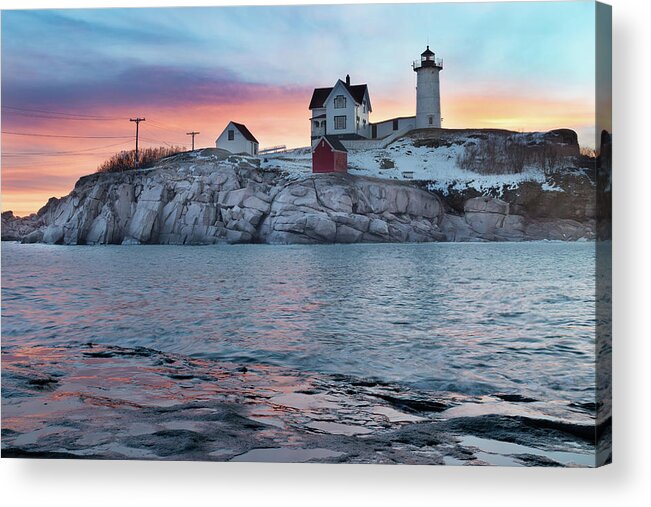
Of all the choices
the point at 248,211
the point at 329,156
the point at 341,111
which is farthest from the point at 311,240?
the point at 341,111

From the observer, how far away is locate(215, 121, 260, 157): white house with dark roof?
296 inches

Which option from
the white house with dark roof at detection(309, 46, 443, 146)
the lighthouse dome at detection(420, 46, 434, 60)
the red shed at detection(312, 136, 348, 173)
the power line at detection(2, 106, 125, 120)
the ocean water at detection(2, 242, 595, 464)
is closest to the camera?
the ocean water at detection(2, 242, 595, 464)

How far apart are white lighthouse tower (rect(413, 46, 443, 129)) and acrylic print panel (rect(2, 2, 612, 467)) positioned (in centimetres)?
3

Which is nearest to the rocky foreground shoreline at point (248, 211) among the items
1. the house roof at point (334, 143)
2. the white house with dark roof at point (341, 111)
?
the house roof at point (334, 143)

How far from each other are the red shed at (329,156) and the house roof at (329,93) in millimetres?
427

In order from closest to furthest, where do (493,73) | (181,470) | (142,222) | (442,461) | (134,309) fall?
(442,461) → (181,470) → (493,73) → (134,309) → (142,222)

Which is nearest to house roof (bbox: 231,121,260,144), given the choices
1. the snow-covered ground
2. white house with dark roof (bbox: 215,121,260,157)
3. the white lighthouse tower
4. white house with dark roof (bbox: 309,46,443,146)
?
white house with dark roof (bbox: 215,121,260,157)

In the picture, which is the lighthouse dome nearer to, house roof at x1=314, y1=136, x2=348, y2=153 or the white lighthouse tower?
the white lighthouse tower

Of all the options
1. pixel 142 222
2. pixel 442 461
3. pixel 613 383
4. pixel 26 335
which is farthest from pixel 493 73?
pixel 26 335

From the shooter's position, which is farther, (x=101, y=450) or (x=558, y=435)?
(x=101, y=450)

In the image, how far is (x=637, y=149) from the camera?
6.14m

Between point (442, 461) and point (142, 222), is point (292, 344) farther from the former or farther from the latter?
point (142, 222)

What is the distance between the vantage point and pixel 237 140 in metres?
7.65

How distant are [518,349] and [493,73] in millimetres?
2706
